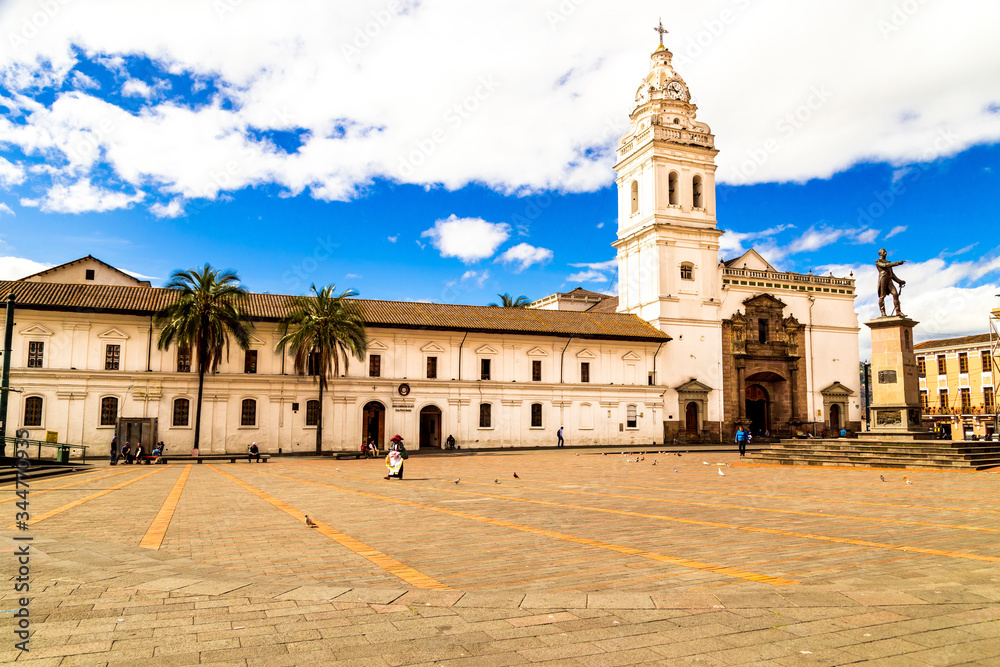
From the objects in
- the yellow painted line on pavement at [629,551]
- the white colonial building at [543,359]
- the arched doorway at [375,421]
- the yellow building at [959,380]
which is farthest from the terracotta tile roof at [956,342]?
the yellow painted line on pavement at [629,551]

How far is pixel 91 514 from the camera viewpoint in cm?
1101

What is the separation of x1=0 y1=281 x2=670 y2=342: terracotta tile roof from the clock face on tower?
61.3ft

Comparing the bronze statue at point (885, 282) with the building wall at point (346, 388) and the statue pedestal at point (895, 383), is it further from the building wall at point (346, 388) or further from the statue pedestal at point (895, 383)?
the building wall at point (346, 388)

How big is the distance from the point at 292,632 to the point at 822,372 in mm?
55451

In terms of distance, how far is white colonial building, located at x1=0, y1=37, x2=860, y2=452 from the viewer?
Result: 36.2m

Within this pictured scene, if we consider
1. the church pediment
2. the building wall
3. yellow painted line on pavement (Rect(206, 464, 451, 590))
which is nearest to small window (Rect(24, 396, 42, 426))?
the building wall

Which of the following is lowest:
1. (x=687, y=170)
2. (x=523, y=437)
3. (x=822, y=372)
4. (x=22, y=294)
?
(x=523, y=437)

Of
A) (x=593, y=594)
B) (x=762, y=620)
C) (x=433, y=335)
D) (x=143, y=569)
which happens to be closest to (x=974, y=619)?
(x=762, y=620)

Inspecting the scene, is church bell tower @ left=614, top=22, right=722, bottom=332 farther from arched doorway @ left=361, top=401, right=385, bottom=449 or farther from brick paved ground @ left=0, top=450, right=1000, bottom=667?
brick paved ground @ left=0, top=450, right=1000, bottom=667

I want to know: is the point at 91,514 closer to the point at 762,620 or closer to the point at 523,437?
the point at 762,620

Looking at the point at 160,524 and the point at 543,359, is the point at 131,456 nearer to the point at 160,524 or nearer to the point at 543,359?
the point at 160,524

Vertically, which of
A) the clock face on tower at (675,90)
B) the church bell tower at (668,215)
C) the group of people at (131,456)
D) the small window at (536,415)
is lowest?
the group of people at (131,456)

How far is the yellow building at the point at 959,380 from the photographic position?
56594 millimetres

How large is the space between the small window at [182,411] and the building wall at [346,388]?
0.90 feet
